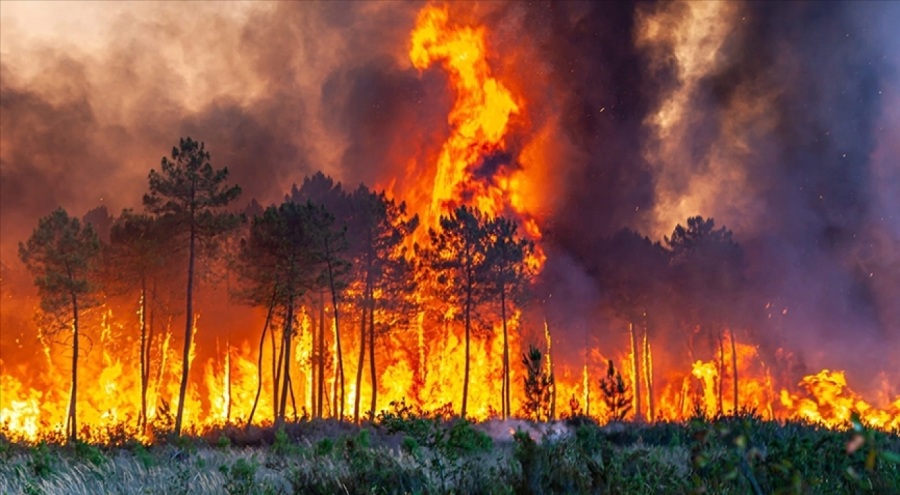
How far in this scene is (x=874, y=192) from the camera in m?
69.4

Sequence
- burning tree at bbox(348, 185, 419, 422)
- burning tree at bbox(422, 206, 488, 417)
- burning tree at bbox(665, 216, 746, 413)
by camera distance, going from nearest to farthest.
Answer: burning tree at bbox(348, 185, 419, 422), burning tree at bbox(422, 206, 488, 417), burning tree at bbox(665, 216, 746, 413)

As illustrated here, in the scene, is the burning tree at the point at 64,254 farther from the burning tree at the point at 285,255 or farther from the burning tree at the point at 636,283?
the burning tree at the point at 636,283

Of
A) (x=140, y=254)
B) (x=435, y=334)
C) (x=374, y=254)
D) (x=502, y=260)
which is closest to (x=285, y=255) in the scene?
(x=374, y=254)

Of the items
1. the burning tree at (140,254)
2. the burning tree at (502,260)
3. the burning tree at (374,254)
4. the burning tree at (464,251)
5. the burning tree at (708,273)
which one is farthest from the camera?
the burning tree at (708,273)

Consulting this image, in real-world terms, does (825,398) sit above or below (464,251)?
below

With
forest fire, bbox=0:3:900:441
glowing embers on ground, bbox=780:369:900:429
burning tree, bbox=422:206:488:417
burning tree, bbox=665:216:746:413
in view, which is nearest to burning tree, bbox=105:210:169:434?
forest fire, bbox=0:3:900:441

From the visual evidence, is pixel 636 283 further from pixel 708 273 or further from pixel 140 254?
pixel 140 254

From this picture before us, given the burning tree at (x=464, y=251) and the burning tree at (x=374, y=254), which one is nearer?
the burning tree at (x=374, y=254)

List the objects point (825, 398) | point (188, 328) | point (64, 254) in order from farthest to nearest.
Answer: point (825, 398)
point (64, 254)
point (188, 328)

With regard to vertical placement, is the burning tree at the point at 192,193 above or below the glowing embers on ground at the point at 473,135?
below

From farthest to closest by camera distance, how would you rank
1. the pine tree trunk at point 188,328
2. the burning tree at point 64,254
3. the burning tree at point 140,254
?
the burning tree at point 140,254 < the burning tree at point 64,254 < the pine tree trunk at point 188,328

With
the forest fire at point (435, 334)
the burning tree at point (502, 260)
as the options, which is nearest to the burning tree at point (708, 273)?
the forest fire at point (435, 334)

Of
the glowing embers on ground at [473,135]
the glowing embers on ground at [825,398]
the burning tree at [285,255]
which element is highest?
the glowing embers on ground at [473,135]

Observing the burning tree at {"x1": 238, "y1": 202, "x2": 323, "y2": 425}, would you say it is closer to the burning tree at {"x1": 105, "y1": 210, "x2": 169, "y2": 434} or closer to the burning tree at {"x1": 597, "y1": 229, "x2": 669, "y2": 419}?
the burning tree at {"x1": 105, "y1": 210, "x2": 169, "y2": 434}
